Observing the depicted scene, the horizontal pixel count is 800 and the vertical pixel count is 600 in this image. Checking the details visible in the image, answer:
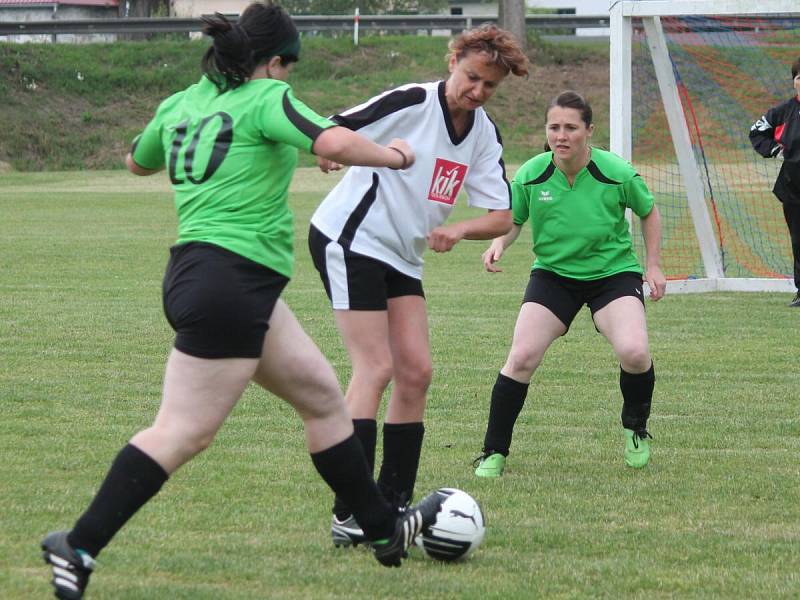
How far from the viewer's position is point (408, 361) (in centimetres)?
480

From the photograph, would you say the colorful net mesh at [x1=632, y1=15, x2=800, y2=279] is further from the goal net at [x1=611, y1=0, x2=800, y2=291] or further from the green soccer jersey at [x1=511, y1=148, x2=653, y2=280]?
the green soccer jersey at [x1=511, y1=148, x2=653, y2=280]

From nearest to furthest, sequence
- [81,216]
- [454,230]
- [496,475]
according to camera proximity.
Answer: [454,230]
[496,475]
[81,216]

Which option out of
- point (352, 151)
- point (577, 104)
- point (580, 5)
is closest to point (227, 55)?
point (352, 151)

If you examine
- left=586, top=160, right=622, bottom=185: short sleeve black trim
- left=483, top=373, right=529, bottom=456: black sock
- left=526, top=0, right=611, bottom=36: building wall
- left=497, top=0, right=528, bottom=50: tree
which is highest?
left=586, top=160, right=622, bottom=185: short sleeve black trim

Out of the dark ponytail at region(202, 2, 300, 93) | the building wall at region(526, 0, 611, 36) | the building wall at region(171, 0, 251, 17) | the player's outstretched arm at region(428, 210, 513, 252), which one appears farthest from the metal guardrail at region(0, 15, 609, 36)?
the dark ponytail at region(202, 2, 300, 93)

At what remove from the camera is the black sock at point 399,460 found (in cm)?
488

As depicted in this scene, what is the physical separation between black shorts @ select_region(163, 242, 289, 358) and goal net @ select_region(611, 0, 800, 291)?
8046 mm

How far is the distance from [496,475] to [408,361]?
126 centimetres

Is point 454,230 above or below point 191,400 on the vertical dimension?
above

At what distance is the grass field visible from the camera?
432 centimetres

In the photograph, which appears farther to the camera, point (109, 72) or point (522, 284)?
point (109, 72)

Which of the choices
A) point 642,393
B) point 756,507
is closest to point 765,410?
point 642,393

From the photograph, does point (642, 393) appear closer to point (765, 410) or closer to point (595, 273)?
point (595, 273)

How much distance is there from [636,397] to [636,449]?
248mm
